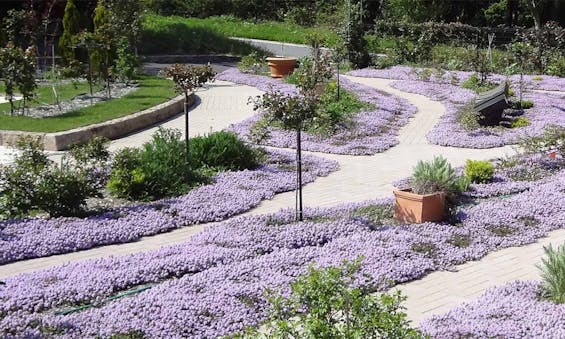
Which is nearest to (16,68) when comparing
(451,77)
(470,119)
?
(470,119)

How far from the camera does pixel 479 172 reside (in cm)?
1063

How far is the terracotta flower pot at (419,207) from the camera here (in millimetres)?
8586

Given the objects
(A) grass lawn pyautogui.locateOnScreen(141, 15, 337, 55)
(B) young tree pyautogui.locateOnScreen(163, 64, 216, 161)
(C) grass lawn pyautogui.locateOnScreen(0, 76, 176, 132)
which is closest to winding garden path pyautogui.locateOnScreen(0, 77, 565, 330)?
(C) grass lawn pyautogui.locateOnScreen(0, 76, 176, 132)

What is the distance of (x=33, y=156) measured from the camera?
9.48 metres

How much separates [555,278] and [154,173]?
5426mm

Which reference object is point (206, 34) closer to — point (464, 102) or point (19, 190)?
point (464, 102)

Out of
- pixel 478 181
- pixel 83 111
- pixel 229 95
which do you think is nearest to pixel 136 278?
pixel 478 181

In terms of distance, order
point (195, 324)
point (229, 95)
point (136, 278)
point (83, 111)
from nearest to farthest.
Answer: point (195, 324) → point (136, 278) → point (83, 111) → point (229, 95)

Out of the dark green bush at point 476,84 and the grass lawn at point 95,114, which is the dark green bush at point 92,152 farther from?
the dark green bush at point 476,84

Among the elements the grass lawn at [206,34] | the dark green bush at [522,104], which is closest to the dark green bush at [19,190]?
the dark green bush at [522,104]

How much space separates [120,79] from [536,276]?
15.9 m

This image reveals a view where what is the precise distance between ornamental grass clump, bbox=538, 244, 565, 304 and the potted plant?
2.23 m

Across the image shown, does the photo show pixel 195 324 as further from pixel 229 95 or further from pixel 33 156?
pixel 229 95

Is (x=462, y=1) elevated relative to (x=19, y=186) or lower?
elevated
